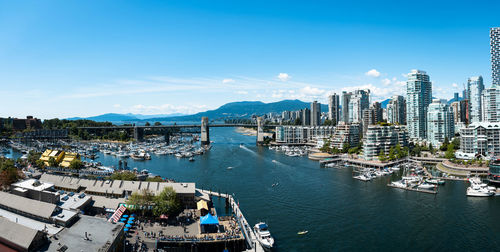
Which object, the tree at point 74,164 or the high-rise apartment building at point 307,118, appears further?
the high-rise apartment building at point 307,118

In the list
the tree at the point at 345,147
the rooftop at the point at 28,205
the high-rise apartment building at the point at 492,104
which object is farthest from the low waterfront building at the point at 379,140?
the rooftop at the point at 28,205

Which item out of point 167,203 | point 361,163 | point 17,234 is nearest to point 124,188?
point 167,203

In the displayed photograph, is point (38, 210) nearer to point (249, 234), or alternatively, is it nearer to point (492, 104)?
point (249, 234)

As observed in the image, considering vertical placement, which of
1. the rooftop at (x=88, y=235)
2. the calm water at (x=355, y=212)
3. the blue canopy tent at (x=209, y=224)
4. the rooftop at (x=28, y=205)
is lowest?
the calm water at (x=355, y=212)

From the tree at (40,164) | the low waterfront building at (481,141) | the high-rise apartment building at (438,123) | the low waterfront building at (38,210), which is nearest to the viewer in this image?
the low waterfront building at (38,210)

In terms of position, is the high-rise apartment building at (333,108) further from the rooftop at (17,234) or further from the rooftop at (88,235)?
the rooftop at (17,234)

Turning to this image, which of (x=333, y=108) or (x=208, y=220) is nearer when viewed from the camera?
(x=208, y=220)
